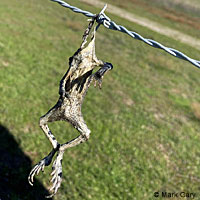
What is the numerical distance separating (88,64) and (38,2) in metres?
22.9

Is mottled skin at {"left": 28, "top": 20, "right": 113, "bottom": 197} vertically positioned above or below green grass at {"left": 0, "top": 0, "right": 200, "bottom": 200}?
above

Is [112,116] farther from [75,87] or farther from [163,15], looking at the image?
[163,15]

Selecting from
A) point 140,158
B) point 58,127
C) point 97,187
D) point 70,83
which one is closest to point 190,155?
point 140,158

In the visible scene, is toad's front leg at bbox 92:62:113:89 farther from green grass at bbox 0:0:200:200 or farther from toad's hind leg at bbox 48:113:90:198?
green grass at bbox 0:0:200:200

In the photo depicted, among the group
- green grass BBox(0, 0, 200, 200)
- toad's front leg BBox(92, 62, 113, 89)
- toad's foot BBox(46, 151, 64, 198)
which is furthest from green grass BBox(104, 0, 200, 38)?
toad's foot BBox(46, 151, 64, 198)

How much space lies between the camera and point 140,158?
8.12 m

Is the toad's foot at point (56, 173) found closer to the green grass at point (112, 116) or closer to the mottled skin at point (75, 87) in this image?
the mottled skin at point (75, 87)

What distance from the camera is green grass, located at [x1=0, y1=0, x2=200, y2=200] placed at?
7152 millimetres

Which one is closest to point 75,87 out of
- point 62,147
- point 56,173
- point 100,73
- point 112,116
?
point 100,73

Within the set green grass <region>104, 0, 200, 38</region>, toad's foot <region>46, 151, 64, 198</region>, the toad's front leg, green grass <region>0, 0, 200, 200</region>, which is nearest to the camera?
the toad's front leg

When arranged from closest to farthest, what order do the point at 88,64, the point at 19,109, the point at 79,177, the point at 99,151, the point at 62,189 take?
the point at 88,64
the point at 62,189
the point at 79,177
the point at 99,151
the point at 19,109

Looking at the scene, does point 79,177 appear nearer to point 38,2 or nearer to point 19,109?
point 19,109

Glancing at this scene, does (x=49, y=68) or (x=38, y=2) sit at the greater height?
(x=38, y=2)

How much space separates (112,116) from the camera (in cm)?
967
